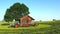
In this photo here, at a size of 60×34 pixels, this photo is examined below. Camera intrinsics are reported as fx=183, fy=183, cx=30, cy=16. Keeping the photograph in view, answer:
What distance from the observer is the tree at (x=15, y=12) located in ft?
393

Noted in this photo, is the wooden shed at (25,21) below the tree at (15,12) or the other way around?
below

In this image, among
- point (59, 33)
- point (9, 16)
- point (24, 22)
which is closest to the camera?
point (59, 33)

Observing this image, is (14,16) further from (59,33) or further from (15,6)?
(59,33)

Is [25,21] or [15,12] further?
[15,12]

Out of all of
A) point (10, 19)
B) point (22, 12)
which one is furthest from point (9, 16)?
point (22, 12)

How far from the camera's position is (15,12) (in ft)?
404

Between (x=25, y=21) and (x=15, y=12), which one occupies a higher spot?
(x=15, y=12)

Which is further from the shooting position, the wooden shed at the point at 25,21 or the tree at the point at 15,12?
the tree at the point at 15,12

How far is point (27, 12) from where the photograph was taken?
408 feet

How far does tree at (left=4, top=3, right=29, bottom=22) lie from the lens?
393 ft

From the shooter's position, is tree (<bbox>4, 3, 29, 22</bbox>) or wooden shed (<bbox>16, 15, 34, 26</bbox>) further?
tree (<bbox>4, 3, 29, 22</bbox>)

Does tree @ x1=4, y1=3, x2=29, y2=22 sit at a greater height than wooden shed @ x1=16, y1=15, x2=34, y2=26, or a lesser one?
greater

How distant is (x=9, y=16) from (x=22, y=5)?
13.2 metres

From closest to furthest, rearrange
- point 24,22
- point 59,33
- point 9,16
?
point 59,33 → point 24,22 → point 9,16
